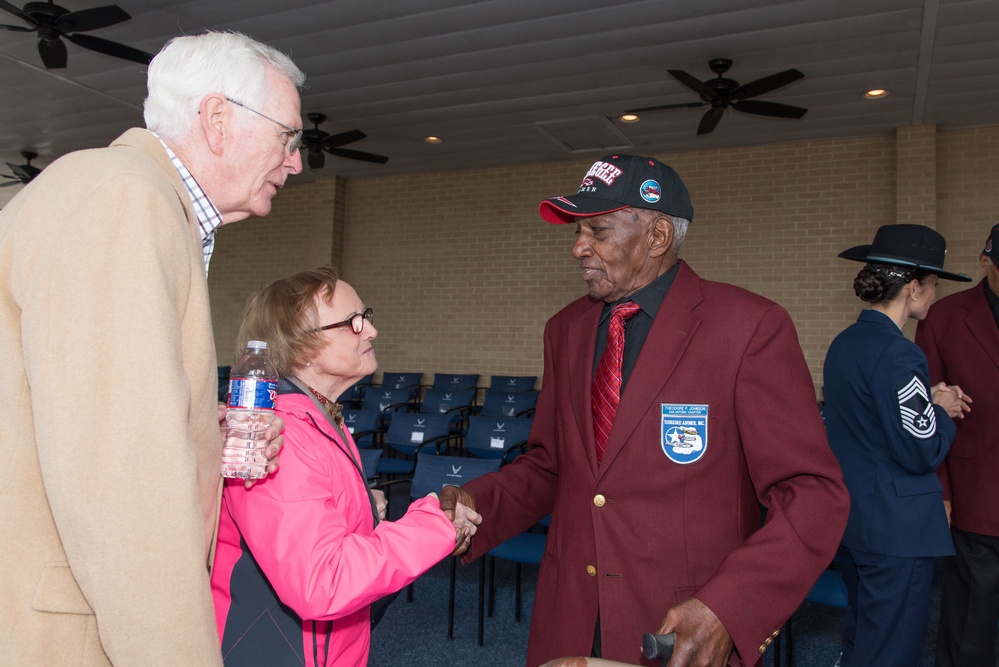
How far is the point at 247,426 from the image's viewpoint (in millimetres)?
1243

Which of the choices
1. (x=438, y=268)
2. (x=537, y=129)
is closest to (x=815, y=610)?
(x=537, y=129)

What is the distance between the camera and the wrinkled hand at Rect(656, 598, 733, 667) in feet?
4.07

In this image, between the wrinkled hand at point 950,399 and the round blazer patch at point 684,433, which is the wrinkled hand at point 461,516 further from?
the wrinkled hand at point 950,399

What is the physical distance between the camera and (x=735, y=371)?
1.48 m

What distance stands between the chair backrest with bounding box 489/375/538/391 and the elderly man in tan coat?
8.28m

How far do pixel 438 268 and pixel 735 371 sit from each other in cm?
926

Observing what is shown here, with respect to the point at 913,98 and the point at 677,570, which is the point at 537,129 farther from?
the point at 677,570

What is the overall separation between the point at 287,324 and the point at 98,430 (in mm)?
856

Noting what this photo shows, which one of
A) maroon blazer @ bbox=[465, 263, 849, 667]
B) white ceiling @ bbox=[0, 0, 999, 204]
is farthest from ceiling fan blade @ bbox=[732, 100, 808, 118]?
maroon blazer @ bbox=[465, 263, 849, 667]

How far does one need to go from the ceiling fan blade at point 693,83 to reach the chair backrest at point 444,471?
3855 millimetres

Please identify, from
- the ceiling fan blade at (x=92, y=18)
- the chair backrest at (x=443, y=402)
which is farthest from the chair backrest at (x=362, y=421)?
the ceiling fan blade at (x=92, y=18)

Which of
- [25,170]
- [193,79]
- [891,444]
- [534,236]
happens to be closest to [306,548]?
[193,79]

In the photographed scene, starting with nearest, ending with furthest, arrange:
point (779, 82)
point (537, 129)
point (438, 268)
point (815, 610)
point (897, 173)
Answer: point (815, 610)
point (779, 82)
point (897, 173)
point (537, 129)
point (438, 268)

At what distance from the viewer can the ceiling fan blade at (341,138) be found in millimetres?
7727
